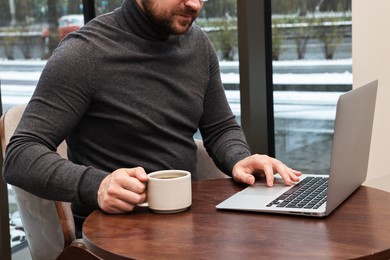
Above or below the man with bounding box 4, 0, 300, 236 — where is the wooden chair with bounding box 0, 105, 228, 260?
below

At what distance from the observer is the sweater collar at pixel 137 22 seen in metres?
1.76

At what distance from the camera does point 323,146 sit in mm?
2615

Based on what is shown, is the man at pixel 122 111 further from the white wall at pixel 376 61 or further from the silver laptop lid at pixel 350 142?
the white wall at pixel 376 61

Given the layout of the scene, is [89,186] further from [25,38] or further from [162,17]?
[25,38]

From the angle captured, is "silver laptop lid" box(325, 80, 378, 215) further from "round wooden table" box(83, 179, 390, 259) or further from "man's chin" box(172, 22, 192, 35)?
"man's chin" box(172, 22, 192, 35)

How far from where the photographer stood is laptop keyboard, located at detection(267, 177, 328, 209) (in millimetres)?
1365

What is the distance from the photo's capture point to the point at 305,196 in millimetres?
1434

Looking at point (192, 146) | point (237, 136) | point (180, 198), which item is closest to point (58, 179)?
point (180, 198)

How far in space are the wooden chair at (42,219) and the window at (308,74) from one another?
1160 millimetres

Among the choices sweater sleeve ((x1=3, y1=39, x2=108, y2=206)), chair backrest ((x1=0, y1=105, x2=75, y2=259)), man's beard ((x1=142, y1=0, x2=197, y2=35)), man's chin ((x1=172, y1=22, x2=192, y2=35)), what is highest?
man's beard ((x1=142, y1=0, x2=197, y2=35))

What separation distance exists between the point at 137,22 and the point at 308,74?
3.41ft

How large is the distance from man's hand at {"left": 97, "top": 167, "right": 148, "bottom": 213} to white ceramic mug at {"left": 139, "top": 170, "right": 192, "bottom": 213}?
0.07ft

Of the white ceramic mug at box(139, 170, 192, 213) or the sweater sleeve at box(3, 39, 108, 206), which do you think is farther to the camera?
the sweater sleeve at box(3, 39, 108, 206)

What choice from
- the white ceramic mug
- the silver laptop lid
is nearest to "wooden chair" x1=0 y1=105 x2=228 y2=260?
the white ceramic mug
